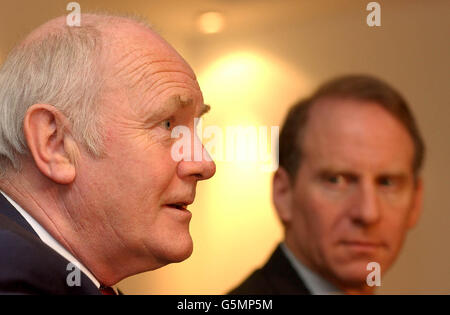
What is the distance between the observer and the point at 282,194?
3.95 ft

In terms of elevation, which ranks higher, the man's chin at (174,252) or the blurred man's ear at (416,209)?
the blurred man's ear at (416,209)

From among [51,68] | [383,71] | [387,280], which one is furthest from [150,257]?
[383,71]

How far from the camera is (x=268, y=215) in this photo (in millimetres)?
1212

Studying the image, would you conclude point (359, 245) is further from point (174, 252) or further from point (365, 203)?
point (174, 252)

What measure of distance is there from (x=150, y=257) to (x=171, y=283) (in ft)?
1.29

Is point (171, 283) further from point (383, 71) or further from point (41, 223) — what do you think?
point (383, 71)

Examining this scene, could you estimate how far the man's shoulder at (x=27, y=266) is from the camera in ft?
2.18

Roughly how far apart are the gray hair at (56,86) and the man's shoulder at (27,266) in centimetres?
19

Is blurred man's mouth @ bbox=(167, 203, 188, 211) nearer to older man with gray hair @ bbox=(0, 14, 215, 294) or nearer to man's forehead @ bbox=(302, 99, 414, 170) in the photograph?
older man with gray hair @ bbox=(0, 14, 215, 294)

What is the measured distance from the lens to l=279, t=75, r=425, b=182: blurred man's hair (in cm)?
119

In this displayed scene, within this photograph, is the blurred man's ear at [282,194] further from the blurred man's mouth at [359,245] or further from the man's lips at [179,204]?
the man's lips at [179,204]

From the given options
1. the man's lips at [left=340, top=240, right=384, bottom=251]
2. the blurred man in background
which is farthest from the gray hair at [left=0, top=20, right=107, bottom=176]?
the man's lips at [left=340, top=240, right=384, bottom=251]

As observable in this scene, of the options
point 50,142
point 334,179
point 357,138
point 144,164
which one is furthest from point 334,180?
point 50,142

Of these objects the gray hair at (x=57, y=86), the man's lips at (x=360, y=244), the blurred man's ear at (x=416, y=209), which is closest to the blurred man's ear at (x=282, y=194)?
the man's lips at (x=360, y=244)
